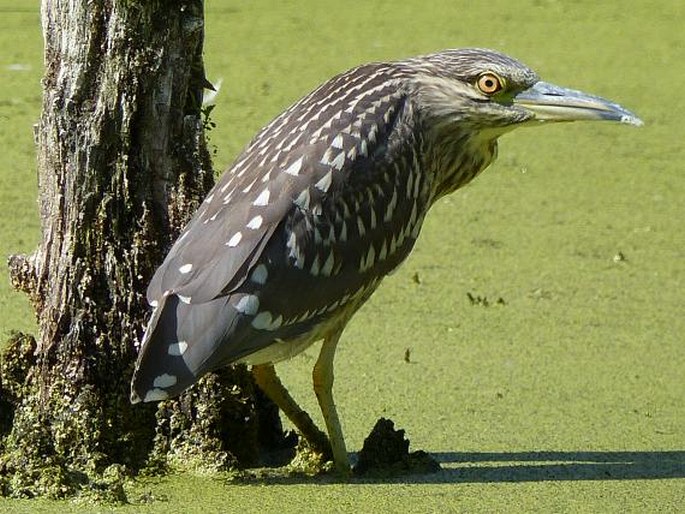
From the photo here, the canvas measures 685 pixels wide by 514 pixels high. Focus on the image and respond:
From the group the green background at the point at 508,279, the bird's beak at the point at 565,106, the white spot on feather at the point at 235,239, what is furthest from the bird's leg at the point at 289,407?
the bird's beak at the point at 565,106

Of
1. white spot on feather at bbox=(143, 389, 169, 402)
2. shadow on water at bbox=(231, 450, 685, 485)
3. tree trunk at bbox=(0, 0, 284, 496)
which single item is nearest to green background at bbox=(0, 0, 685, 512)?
shadow on water at bbox=(231, 450, 685, 485)

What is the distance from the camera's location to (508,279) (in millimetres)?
4680

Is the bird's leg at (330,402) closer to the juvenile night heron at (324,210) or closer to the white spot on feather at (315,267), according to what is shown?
the juvenile night heron at (324,210)

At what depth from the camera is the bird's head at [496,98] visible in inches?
130

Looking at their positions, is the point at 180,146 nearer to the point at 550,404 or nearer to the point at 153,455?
the point at 153,455

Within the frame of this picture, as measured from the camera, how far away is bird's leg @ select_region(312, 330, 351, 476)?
3.23 metres

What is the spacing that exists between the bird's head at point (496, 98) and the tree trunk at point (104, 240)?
515 millimetres

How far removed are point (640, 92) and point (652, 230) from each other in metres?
1.57

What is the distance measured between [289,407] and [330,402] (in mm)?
87

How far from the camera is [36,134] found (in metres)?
3.21

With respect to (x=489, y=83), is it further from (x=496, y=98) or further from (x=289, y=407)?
(x=289, y=407)

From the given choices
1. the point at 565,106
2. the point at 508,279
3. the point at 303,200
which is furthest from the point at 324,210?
the point at 508,279

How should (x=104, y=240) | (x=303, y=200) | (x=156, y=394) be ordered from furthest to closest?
(x=104, y=240)
(x=303, y=200)
(x=156, y=394)

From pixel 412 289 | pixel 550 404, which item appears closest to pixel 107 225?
pixel 550 404
